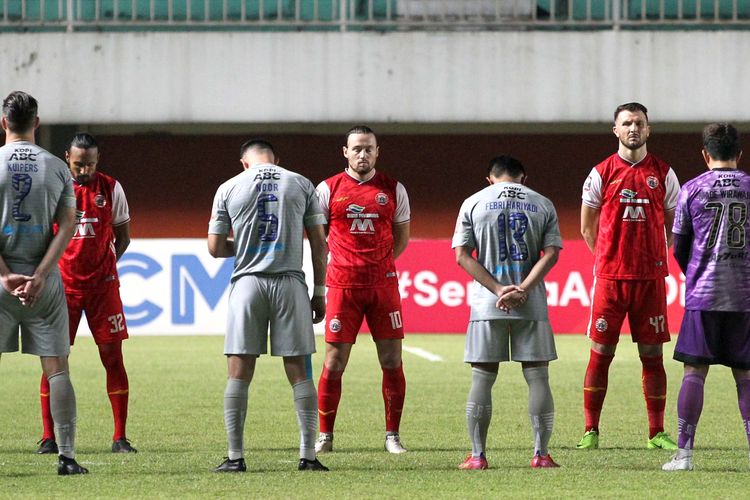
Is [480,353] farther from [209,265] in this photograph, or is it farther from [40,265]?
[209,265]

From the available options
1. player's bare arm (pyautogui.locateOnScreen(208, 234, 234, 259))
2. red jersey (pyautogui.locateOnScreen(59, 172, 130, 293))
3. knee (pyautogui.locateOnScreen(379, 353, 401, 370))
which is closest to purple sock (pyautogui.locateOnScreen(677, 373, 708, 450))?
knee (pyautogui.locateOnScreen(379, 353, 401, 370))

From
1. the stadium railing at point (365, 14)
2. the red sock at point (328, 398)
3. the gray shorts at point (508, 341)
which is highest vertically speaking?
the stadium railing at point (365, 14)

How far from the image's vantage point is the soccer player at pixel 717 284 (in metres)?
7.83

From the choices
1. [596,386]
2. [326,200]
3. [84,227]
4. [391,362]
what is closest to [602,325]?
[596,386]

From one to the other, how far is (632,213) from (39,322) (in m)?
3.97

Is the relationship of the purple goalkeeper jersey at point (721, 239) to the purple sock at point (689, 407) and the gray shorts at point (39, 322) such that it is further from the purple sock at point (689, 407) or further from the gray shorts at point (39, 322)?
the gray shorts at point (39, 322)

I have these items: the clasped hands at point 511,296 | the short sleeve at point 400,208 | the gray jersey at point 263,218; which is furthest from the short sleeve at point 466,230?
the short sleeve at point 400,208

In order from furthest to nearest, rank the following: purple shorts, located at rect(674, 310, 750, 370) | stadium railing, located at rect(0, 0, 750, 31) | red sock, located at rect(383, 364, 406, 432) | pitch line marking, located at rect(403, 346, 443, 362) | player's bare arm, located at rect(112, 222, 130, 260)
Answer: stadium railing, located at rect(0, 0, 750, 31)
pitch line marking, located at rect(403, 346, 443, 362)
player's bare arm, located at rect(112, 222, 130, 260)
red sock, located at rect(383, 364, 406, 432)
purple shorts, located at rect(674, 310, 750, 370)

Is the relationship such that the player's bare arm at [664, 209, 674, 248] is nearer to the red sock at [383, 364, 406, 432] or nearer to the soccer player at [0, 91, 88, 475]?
the red sock at [383, 364, 406, 432]

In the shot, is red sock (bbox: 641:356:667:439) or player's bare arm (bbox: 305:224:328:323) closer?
player's bare arm (bbox: 305:224:328:323)

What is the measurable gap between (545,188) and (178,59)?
271 inches

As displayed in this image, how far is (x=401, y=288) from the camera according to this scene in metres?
20.4

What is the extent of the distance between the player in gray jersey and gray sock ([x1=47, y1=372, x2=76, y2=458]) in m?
2.21

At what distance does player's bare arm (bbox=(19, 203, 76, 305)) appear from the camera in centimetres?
750
